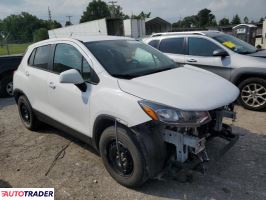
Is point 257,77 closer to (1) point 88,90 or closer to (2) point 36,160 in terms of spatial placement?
(1) point 88,90

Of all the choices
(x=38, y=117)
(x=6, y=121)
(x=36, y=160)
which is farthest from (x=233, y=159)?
(x=6, y=121)

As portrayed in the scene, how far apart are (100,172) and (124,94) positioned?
4.21 feet

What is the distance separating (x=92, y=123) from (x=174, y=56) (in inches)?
159

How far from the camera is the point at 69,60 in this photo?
397cm

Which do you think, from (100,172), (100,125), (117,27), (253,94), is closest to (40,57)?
(100,125)

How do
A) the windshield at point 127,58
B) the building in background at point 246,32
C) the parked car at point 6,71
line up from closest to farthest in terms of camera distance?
the windshield at point 127,58, the parked car at point 6,71, the building in background at point 246,32

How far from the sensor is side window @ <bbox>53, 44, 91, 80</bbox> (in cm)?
364

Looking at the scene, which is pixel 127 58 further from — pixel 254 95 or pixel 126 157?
pixel 254 95

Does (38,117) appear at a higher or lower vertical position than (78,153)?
higher

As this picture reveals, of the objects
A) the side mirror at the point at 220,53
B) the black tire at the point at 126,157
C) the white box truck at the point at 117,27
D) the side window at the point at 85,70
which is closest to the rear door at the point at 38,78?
the side window at the point at 85,70

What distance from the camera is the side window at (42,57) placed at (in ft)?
14.8

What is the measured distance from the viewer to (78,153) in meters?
4.34

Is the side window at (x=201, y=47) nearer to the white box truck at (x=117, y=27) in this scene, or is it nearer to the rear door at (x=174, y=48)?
the rear door at (x=174, y=48)

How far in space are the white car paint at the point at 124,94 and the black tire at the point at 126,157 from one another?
0.19 m
